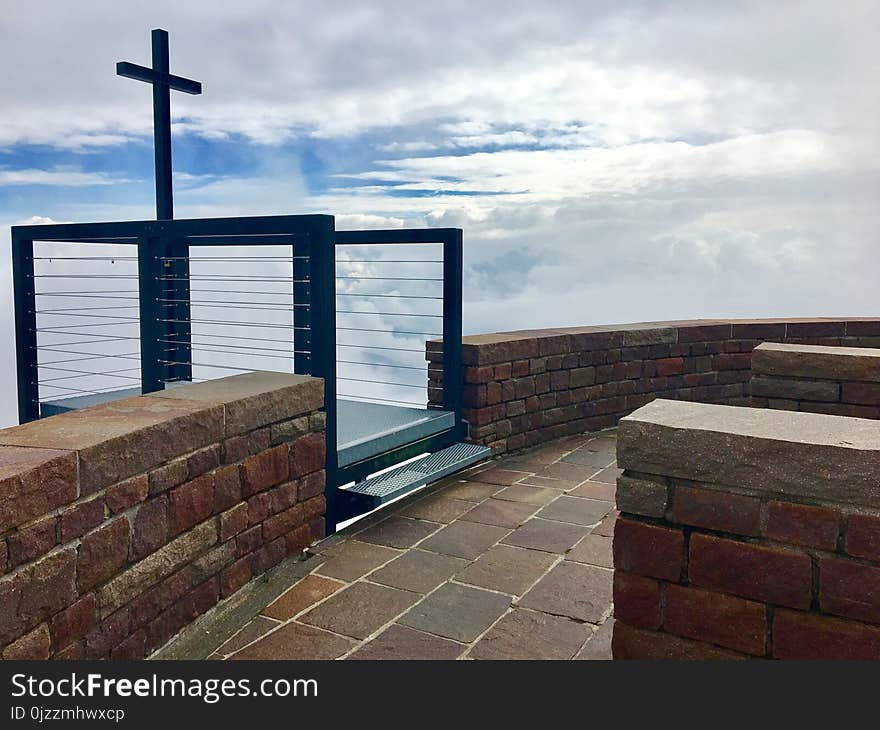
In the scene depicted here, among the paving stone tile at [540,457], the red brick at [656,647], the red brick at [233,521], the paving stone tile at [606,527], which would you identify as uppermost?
the red brick at [233,521]

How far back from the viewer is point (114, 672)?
261 cm

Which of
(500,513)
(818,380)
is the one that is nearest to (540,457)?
(500,513)

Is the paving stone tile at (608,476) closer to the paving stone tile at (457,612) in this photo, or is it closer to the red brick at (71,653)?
the paving stone tile at (457,612)

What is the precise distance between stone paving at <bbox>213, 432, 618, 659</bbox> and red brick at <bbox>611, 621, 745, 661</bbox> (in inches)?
15.0

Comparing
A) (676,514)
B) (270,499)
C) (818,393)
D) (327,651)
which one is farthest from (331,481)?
(818,393)

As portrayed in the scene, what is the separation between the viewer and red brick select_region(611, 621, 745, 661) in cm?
246

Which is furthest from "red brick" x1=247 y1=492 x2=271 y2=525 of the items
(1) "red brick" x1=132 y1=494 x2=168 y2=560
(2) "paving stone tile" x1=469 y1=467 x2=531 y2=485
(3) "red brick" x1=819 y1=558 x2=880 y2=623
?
(3) "red brick" x1=819 y1=558 x2=880 y2=623

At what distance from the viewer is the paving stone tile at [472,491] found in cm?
482

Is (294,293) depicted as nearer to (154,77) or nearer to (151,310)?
(151,310)

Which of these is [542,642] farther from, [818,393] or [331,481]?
[818,393]

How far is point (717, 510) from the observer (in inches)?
93.2

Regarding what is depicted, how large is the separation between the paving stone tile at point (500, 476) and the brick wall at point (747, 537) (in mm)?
2574

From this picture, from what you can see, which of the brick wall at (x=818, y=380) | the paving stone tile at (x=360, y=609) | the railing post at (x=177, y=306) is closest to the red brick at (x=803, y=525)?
the paving stone tile at (x=360, y=609)

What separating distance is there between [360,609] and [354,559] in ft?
1.83
